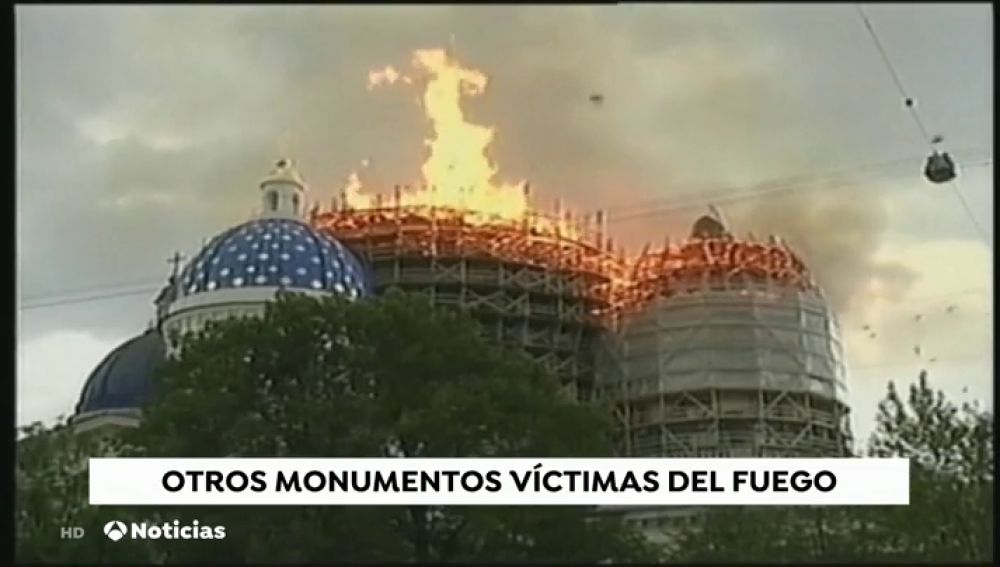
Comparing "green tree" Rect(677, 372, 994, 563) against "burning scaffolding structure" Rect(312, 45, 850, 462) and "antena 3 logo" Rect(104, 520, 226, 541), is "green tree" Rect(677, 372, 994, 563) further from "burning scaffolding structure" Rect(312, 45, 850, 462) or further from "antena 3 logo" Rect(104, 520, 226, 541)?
"antena 3 logo" Rect(104, 520, 226, 541)

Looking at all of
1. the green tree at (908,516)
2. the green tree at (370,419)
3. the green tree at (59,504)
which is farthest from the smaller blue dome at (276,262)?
the green tree at (908,516)

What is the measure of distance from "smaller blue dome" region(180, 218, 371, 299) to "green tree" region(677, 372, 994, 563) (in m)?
2.42

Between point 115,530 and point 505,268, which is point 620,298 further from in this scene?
point 115,530

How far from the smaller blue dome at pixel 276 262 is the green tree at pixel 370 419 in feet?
0.76

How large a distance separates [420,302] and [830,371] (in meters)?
2.18

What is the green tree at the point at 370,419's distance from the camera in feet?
26.5

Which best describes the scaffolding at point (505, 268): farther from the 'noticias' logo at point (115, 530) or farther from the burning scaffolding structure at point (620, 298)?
the 'noticias' logo at point (115, 530)

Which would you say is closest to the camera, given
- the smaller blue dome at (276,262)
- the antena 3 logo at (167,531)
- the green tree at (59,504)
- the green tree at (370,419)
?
the antena 3 logo at (167,531)

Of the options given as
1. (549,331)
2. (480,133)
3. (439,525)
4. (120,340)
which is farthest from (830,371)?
(120,340)

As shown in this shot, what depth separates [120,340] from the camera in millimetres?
9484

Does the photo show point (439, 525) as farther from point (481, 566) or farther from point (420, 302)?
point (420, 302)

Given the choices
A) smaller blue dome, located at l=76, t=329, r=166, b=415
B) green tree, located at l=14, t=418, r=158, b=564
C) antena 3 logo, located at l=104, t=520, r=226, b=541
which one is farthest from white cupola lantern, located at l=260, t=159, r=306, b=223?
antena 3 logo, located at l=104, t=520, r=226, b=541

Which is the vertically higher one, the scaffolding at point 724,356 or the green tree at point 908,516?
the scaffolding at point 724,356

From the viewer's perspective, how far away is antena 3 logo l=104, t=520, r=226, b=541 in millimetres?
7844
